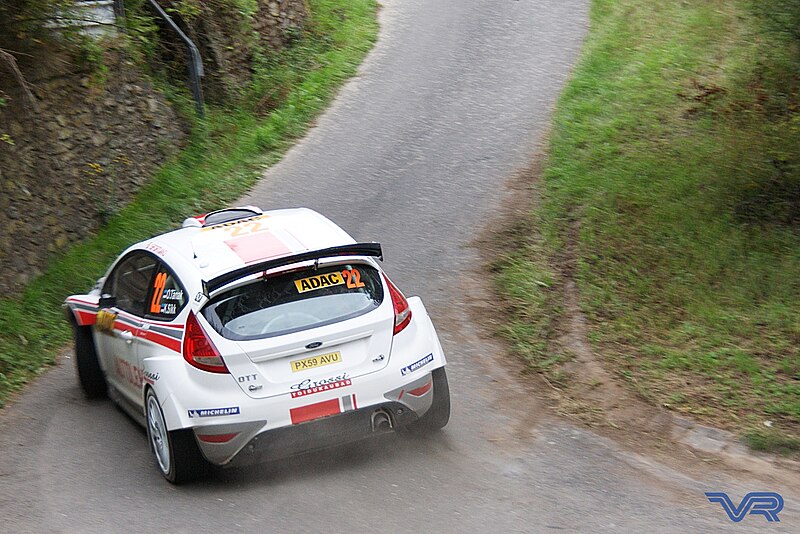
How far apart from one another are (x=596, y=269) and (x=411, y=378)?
4.03 m

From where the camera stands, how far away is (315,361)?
6.42m

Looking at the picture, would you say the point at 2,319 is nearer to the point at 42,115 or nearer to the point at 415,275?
the point at 42,115

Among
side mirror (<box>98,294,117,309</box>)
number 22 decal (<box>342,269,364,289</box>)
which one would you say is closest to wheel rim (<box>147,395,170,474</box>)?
side mirror (<box>98,294,117,309</box>)

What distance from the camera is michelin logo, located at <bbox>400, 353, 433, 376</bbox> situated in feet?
21.7

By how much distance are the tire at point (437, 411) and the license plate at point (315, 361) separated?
2.84ft

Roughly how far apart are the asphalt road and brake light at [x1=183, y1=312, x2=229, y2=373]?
89 cm

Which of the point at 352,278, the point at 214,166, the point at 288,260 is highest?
the point at 288,260

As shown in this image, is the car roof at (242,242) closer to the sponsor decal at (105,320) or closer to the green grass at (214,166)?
the sponsor decal at (105,320)

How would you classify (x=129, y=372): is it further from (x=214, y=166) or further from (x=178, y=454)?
(x=214, y=166)

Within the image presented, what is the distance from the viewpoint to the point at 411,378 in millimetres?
6637

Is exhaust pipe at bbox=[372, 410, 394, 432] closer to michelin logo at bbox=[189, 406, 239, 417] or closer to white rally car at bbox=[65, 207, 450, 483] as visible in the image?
white rally car at bbox=[65, 207, 450, 483]

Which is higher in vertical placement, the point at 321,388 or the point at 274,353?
the point at 274,353

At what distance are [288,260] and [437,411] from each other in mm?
1576

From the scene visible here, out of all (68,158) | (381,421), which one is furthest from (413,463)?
(68,158)
